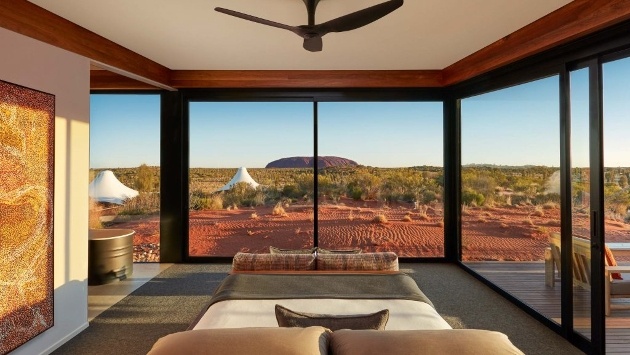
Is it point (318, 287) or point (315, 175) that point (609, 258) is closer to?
point (318, 287)

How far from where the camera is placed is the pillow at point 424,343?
1.38 m

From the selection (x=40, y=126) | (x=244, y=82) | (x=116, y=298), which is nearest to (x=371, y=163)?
(x=244, y=82)

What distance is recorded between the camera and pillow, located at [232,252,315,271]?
3051 mm

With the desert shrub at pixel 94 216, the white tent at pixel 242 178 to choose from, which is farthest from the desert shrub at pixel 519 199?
the desert shrub at pixel 94 216

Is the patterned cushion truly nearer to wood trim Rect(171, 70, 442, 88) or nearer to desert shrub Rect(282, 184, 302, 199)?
wood trim Rect(171, 70, 442, 88)

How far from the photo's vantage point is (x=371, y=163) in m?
5.57

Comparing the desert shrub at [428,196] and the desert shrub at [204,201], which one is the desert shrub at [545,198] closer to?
the desert shrub at [428,196]

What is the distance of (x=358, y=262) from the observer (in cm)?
303

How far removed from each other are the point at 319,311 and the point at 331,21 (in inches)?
70.8

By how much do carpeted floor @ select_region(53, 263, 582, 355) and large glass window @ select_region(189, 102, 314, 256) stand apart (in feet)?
2.74

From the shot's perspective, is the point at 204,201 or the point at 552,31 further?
the point at 204,201

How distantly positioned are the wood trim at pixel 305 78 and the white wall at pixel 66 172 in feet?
6.06

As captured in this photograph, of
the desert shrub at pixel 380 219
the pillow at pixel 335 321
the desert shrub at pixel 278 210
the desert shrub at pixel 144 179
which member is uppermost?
the desert shrub at pixel 144 179

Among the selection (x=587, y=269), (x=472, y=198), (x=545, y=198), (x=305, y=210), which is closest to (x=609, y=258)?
(x=587, y=269)
